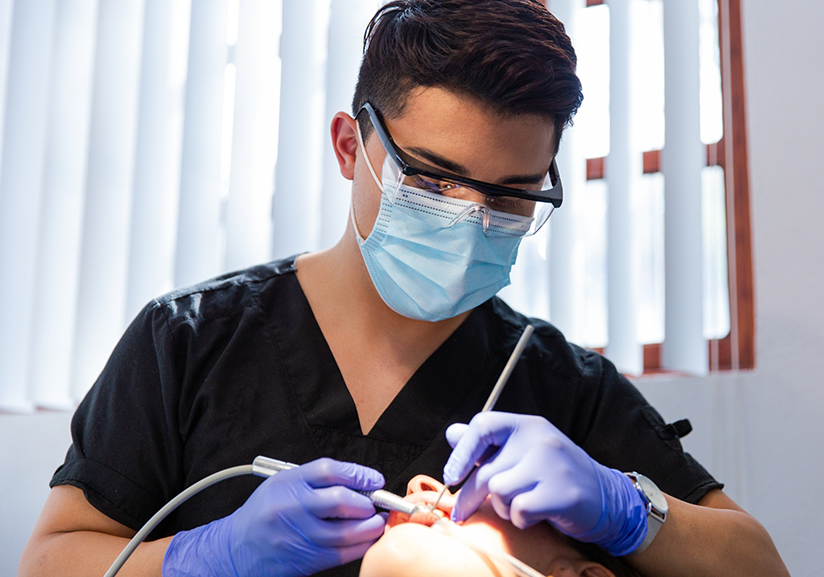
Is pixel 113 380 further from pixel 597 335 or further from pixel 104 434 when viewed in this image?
pixel 597 335

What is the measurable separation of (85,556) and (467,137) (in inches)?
34.1

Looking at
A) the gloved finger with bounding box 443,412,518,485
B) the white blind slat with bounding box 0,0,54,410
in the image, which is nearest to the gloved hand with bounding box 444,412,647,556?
the gloved finger with bounding box 443,412,518,485

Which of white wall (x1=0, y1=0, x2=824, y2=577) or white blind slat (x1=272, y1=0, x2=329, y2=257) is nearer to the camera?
white wall (x1=0, y1=0, x2=824, y2=577)

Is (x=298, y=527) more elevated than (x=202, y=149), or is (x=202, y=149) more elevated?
(x=202, y=149)

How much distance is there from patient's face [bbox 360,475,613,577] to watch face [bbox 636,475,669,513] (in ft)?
0.43

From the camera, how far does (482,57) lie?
108cm

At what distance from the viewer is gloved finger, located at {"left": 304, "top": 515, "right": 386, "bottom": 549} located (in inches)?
36.1

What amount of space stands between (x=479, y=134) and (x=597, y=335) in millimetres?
940

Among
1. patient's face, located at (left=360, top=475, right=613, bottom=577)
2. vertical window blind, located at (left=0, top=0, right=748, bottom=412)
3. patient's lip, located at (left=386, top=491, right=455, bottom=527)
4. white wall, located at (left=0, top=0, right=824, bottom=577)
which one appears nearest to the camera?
patient's face, located at (left=360, top=475, right=613, bottom=577)

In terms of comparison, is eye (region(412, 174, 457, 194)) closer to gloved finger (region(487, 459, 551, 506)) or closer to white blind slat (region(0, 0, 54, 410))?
gloved finger (region(487, 459, 551, 506))

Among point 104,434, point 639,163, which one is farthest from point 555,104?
point 104,434

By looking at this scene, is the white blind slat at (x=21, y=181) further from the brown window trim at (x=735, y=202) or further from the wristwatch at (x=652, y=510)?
the brown window trim at (x=735, y=202)

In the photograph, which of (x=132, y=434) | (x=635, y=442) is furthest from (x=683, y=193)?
(x=132, y=434)

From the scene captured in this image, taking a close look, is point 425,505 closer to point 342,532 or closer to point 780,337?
point 342,532
